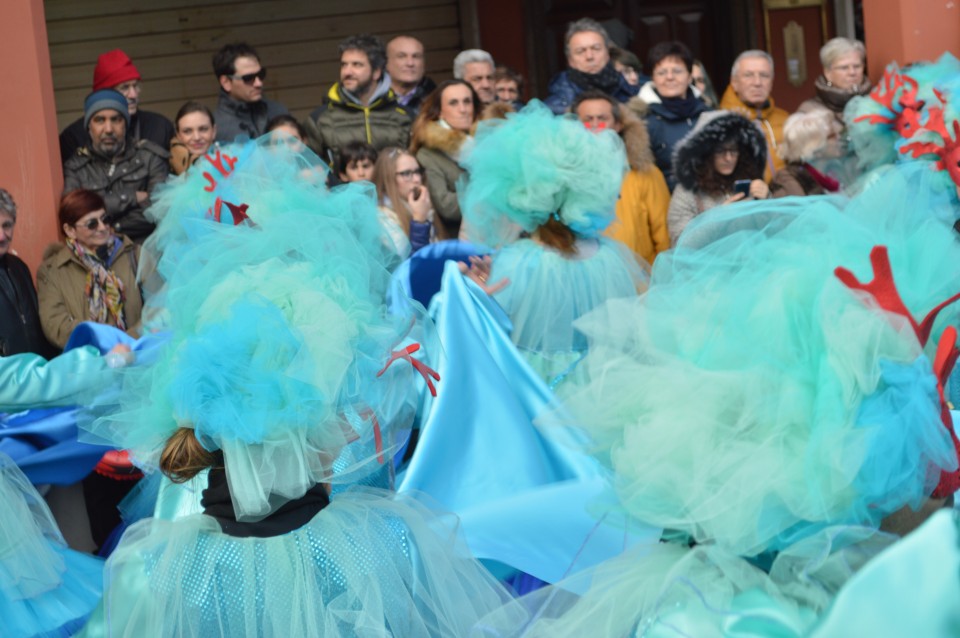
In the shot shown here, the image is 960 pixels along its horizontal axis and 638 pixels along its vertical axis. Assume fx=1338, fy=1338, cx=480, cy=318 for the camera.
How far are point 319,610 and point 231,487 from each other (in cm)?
34

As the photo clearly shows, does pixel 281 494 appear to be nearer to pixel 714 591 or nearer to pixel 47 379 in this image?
pixel 714 591

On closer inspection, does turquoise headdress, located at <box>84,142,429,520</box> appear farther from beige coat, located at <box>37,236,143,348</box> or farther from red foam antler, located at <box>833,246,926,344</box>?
beige coat, located at <box>37,236,143,348</box>

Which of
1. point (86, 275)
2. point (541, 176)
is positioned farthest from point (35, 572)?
point (541, 176)

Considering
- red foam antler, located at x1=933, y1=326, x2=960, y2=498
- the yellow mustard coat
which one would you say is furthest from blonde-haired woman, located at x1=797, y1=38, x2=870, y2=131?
red foam antler, located at x1=933, y1=326, x2=960, y2=498

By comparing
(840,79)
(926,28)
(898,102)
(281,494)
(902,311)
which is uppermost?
(926,28)

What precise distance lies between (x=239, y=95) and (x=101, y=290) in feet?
6.27

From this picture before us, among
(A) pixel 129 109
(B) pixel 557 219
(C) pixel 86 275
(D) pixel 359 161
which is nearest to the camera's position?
(B) pixel 557 219

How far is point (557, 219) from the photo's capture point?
18.8 feet

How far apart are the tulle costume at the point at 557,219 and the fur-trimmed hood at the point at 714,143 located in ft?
3.86

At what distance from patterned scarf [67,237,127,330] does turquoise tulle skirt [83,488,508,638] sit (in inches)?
124

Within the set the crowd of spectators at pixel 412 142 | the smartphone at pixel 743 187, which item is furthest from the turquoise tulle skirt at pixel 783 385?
the smartphone at pixel 743 187

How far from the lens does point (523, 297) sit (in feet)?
18.4

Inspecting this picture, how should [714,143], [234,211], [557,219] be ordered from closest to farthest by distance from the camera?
1. [234,211]
2. [557,219]
3. [714,143]

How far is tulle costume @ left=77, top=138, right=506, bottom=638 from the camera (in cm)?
299
